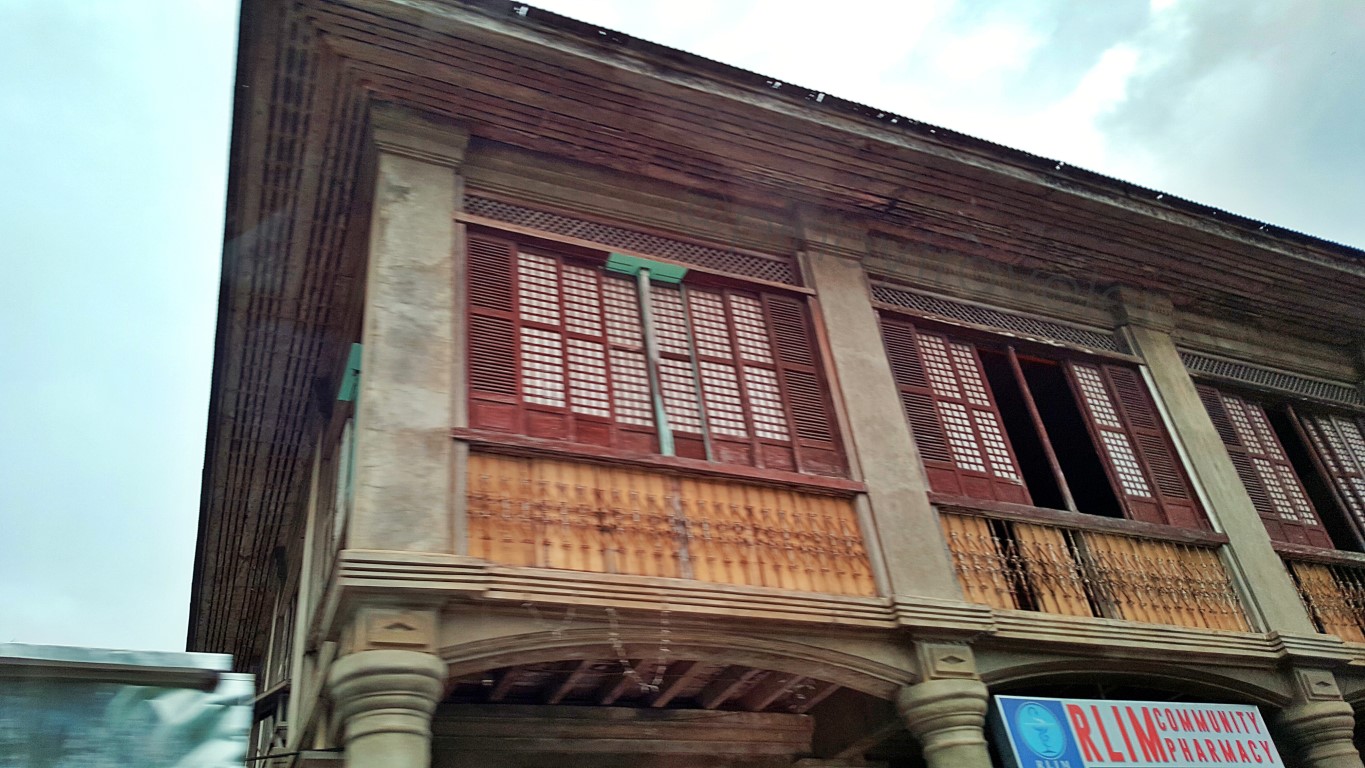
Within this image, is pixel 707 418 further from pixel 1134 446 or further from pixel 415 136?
pixel 1134 446

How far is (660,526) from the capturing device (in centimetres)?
618

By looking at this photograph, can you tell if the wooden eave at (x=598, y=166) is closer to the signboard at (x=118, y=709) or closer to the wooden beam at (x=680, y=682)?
the wooden beam at (x=680, y=682)

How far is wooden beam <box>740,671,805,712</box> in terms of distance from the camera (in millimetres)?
6922

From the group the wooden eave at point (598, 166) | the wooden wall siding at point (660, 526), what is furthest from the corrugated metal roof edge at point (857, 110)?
the wooden wall siding at point (660, 526)

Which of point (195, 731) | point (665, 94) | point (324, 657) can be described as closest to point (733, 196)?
point (665, 94)

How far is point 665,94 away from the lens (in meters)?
7.24

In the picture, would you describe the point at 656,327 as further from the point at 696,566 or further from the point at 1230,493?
the point at 1230,493

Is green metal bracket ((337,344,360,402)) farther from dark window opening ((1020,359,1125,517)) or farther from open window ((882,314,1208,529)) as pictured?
dark window opening ((1020,359,1125,517))

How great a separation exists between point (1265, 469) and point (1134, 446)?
168cm

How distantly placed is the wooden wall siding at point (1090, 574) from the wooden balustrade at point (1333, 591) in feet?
3.52

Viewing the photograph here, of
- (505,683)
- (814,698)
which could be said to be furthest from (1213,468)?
(505,683)

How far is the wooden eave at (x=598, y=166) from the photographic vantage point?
6672mm

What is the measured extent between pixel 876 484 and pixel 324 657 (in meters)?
3.71

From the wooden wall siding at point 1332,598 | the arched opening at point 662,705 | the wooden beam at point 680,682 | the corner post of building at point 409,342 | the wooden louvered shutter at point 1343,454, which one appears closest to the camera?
the corner post of building at point 409,342
